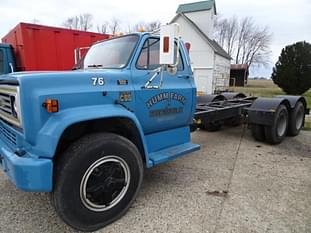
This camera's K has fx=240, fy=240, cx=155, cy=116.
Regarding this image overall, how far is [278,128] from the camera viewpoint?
5660 millimetres

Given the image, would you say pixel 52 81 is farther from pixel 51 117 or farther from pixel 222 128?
pixel 222 128

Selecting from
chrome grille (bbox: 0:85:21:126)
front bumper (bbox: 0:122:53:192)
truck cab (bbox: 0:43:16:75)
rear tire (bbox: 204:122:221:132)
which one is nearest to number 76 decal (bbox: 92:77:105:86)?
chrome grille (bbox: 0:85:21:126)

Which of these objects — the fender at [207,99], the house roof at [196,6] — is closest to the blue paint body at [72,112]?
the fender at [207,99]

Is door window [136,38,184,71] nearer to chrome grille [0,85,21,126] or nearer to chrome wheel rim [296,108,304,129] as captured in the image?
chrome grille [0,85,21,126]

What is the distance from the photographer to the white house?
768 inches

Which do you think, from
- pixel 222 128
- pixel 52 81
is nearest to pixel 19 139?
pixel 52 81

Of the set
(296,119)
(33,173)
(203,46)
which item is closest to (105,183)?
(33,173)

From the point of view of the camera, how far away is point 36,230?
8.16 ft

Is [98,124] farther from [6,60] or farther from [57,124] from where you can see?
[6,60]

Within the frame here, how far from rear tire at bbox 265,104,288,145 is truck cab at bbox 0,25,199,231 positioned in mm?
2934

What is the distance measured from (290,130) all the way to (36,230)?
20.3 feet

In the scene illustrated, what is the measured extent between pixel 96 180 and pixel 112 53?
166 cm

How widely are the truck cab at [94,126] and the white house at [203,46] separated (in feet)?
51.8

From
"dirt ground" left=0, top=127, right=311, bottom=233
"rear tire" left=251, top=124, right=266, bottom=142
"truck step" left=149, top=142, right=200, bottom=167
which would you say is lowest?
"dirt ground" left=0, top=127, right=311, bottom=233
